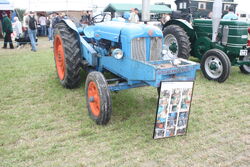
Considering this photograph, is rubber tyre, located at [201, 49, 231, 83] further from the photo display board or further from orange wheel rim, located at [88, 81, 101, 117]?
orange wheel rim, located at [88, 81, 101, 117]

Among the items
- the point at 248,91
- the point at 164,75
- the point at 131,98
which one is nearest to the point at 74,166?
the point at 164,75

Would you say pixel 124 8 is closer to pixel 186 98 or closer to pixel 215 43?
pixel 215 43

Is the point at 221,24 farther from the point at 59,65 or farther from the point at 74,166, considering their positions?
the point at 74,166

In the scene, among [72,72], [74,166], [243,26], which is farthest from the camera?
[243,26]

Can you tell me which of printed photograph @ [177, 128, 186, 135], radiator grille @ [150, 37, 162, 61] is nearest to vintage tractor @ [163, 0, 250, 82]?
radiator grille @ [150, 37, 162, 61]

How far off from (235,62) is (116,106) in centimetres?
336

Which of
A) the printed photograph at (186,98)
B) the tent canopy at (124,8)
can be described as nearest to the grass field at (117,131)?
the printed photograph at (186,98)

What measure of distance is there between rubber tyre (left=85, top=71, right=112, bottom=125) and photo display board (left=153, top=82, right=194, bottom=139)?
2.30 ft

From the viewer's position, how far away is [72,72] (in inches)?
178

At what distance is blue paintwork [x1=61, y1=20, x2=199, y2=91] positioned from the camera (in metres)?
3.09

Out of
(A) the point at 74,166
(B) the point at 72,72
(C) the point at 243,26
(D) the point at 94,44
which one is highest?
(C) the point at 243,26

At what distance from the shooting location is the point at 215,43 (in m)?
6.20

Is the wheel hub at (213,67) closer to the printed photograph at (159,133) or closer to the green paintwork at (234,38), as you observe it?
the green paintwork at (234,38)

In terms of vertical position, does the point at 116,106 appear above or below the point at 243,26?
below
